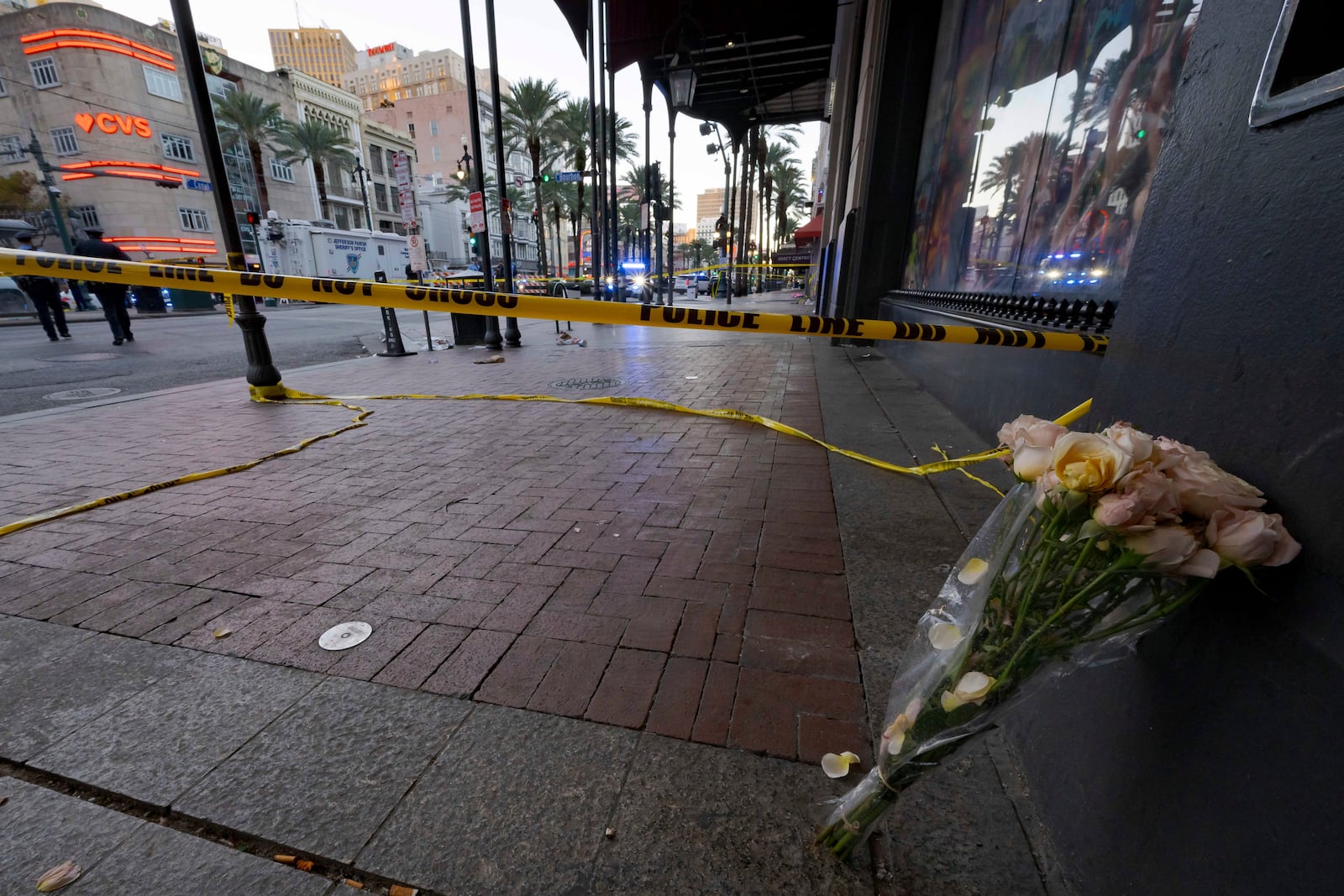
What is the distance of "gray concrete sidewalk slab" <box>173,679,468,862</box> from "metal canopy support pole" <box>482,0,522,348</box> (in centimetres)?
862

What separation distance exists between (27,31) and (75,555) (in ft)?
217

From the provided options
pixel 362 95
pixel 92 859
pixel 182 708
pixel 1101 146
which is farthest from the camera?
pixel 362 95

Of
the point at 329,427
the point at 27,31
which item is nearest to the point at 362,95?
the point at 27,31

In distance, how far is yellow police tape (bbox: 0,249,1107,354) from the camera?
108 inches

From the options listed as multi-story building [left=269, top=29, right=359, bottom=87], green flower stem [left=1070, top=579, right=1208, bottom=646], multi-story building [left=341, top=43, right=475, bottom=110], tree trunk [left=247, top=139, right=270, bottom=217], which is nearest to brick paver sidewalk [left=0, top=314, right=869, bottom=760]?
green flower stem [left=1070, top=579, right=1208, bottom=646]

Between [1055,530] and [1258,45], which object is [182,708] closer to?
[1055,530]

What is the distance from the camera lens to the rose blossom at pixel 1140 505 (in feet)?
2.81

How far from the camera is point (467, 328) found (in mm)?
11633

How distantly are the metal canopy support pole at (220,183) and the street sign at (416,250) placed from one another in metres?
5.09

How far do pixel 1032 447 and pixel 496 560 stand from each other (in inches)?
93.3

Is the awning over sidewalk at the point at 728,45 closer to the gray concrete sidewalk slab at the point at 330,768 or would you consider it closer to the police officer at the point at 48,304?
the gray concrete sidewalk slab at the point at 330,768

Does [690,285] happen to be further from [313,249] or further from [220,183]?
[220,183]

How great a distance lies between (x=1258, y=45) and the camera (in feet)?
3.57

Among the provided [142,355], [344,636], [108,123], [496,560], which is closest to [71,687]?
[344,636]
